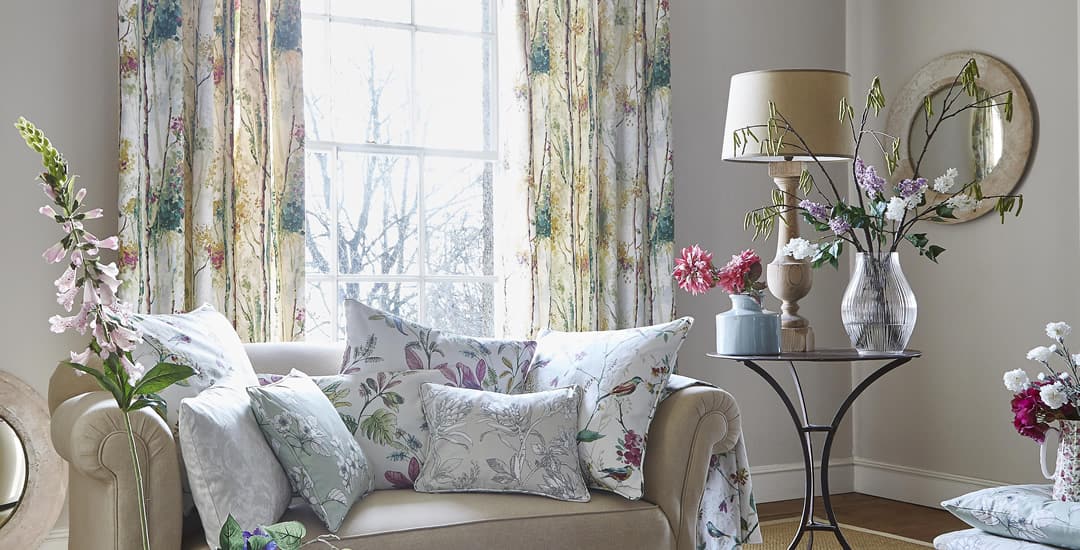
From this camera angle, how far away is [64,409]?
88.4 inches

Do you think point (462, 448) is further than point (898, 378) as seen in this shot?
No

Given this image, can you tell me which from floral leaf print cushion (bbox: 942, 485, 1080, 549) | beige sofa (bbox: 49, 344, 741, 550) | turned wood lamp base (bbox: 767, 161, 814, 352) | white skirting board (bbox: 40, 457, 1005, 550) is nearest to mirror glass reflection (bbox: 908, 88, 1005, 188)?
turned wood lamp base (bbox: 767, 161, 814, 352)

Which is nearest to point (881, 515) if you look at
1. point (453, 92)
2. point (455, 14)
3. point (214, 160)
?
point (453, 92)

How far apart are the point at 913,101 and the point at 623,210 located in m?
1.46

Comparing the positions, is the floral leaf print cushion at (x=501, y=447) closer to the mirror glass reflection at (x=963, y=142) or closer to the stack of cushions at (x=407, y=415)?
the stack of cushions at (x=407, y=415)

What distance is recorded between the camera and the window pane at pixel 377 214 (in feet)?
12.5

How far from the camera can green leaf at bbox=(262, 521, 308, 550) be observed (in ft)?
3.41

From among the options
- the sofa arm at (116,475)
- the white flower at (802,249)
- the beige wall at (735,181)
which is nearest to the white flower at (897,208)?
the white flower at (802,249)

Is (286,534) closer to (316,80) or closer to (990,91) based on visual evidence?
(316,80)

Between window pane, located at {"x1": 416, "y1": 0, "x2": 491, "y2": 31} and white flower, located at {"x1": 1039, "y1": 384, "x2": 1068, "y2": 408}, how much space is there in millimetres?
2515

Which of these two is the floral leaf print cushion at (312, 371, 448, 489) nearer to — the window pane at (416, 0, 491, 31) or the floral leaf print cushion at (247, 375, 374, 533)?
the floral leaf print cushion at (247, 375, 374, 533)

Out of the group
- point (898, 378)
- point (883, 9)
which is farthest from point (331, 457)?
point (883, 9)

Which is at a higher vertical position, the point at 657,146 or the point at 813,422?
the point at 657,146

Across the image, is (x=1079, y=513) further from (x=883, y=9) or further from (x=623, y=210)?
(x=883, y=9)
